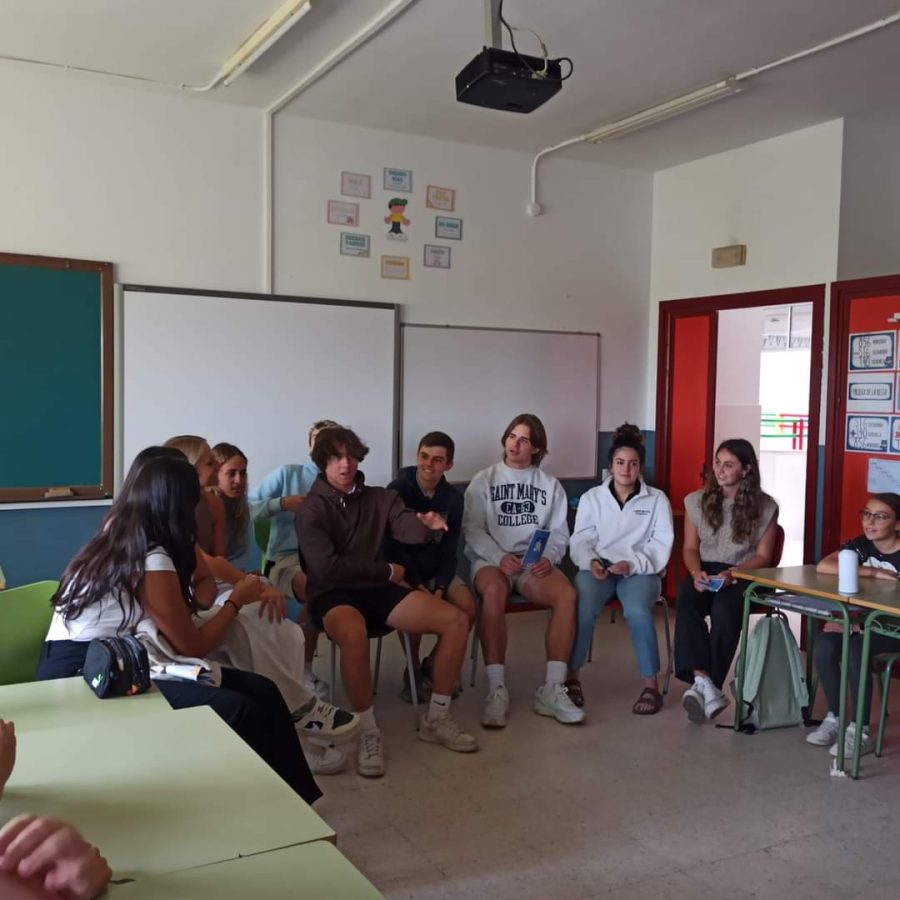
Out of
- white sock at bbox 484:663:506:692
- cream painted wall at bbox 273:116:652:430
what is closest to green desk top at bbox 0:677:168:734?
white sock at bbox 484:663:506:692

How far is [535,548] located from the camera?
4.05 m

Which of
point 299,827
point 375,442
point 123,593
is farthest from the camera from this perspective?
point 375,442

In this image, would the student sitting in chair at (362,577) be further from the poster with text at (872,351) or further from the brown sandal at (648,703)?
the poster with text at (872,351)

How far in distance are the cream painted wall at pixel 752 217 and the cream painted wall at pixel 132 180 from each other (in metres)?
2.72

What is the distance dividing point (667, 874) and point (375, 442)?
9.98 feet

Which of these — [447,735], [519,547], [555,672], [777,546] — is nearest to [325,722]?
[447,735]

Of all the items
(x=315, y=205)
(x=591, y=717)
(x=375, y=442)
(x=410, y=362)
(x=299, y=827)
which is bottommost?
(x=591, y=717)

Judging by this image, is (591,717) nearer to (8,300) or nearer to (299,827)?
(299,827)

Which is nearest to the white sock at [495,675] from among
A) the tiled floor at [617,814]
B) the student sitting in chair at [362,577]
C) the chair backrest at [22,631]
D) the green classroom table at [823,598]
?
the tiled floor at [617,814]

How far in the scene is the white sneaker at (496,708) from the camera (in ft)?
12.0

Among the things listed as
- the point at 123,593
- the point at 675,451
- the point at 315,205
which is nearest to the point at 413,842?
the point at 123,593

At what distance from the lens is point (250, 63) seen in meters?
3.88

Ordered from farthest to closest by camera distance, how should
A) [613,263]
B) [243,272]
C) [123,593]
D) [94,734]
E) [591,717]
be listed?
[613,263], [243,272], [591,717], [123,593], [94,734]

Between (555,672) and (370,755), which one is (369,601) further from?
(555,672)
